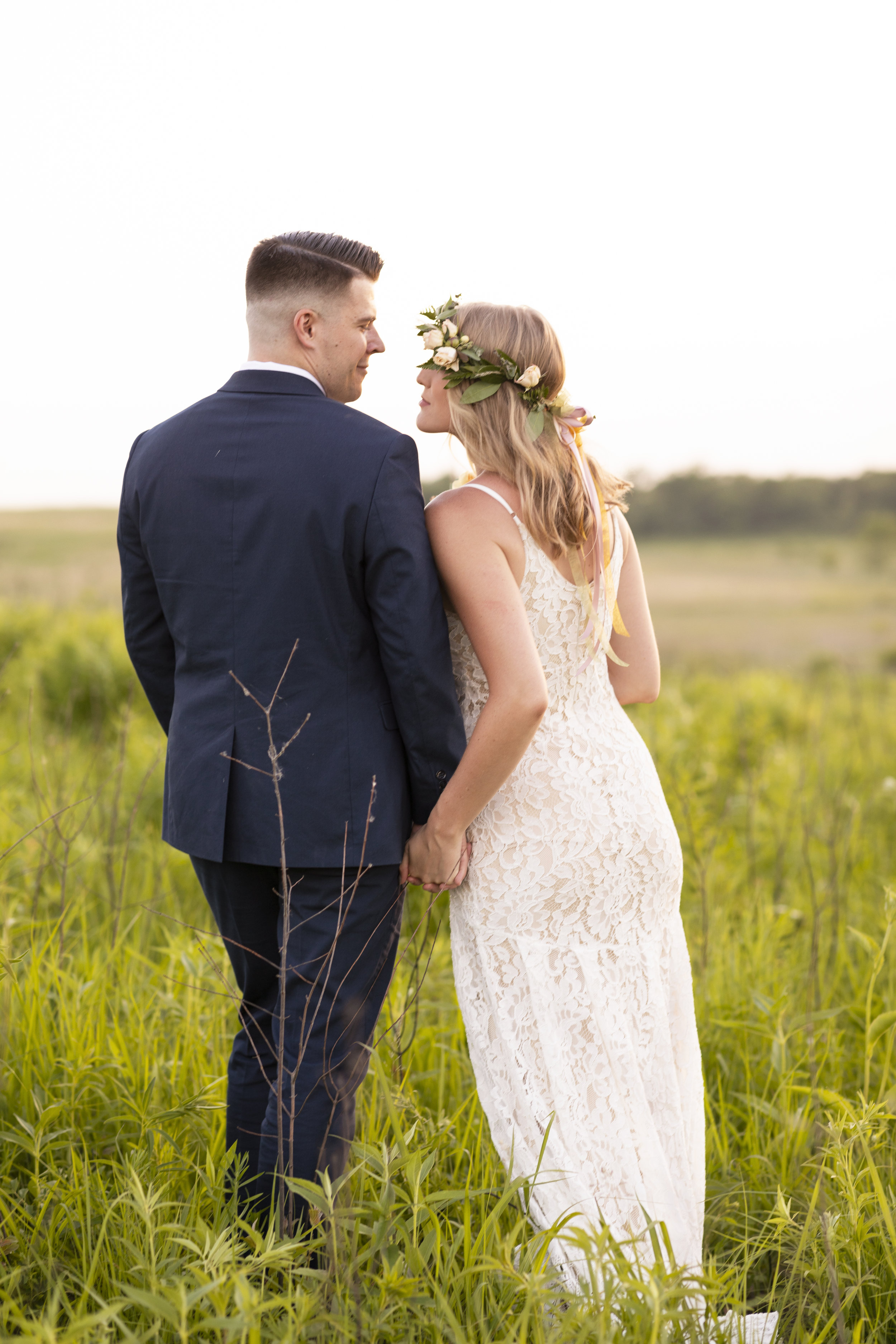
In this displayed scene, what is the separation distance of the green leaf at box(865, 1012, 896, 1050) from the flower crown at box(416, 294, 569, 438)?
1671mm

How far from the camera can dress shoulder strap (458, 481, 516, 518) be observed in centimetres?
214

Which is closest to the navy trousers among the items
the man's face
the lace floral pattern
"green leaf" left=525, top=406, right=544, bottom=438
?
the lace floral pattern

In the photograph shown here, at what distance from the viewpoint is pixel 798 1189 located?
261 centimetres

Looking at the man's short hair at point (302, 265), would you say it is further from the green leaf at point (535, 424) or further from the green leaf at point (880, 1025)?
the green leaf at point (880, 1025)

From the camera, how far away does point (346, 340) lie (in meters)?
2.24

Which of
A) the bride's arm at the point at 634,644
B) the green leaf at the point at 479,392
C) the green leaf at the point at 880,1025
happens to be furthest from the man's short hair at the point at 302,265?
the green leaf at the point at 880,1025

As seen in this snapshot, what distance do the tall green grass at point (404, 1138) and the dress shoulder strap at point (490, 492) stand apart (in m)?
0.93

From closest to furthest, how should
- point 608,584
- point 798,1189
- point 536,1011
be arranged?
point 536,1011, point 608,584, point 798,1189

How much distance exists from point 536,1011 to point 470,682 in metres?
0.77

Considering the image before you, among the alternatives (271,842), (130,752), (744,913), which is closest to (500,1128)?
(271,842)

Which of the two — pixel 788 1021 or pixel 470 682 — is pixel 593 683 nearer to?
pixel 470 682

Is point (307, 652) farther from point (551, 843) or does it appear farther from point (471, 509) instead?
point (551, 843)

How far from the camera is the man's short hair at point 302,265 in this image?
7.13 feet

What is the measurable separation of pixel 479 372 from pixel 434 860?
1.12 m
